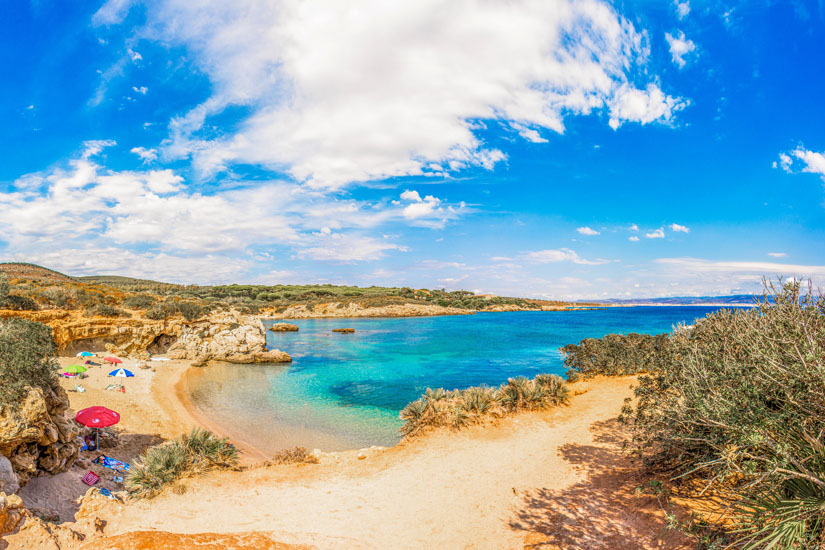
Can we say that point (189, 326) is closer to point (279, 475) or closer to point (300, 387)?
point (300, 387)

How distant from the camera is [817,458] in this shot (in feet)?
10.9

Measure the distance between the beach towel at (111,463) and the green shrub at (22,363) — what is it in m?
2.52

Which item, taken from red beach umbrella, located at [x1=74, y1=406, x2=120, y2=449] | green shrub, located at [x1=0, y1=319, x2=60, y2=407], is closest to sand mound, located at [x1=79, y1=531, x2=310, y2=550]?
green shrub, located at [x1=0, y1=319, x2=60, y2=407]

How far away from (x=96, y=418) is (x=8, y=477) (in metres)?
4.66

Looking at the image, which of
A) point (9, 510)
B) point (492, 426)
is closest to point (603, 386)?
point (492, 426)

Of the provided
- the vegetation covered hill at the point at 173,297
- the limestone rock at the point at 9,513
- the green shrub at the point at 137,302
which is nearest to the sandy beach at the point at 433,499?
the limestone rock at the point at 9,513

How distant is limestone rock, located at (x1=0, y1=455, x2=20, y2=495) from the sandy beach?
738mm

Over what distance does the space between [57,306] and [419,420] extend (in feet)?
117

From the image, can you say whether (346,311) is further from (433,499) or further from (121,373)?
(433,499)

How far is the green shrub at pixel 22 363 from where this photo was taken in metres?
7.44

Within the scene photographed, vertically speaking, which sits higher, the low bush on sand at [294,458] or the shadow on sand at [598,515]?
the shadow on sand at [598,515]

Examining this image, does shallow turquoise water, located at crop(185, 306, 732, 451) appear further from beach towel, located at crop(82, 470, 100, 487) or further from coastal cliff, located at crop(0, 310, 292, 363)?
beach towel, located at crop(82, 470, 100, 487)

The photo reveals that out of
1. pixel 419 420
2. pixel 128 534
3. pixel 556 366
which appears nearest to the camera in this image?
pixel 128 534

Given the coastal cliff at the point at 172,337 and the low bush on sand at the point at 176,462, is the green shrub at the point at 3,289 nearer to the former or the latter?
the coastal cliff at the point at 172,337
